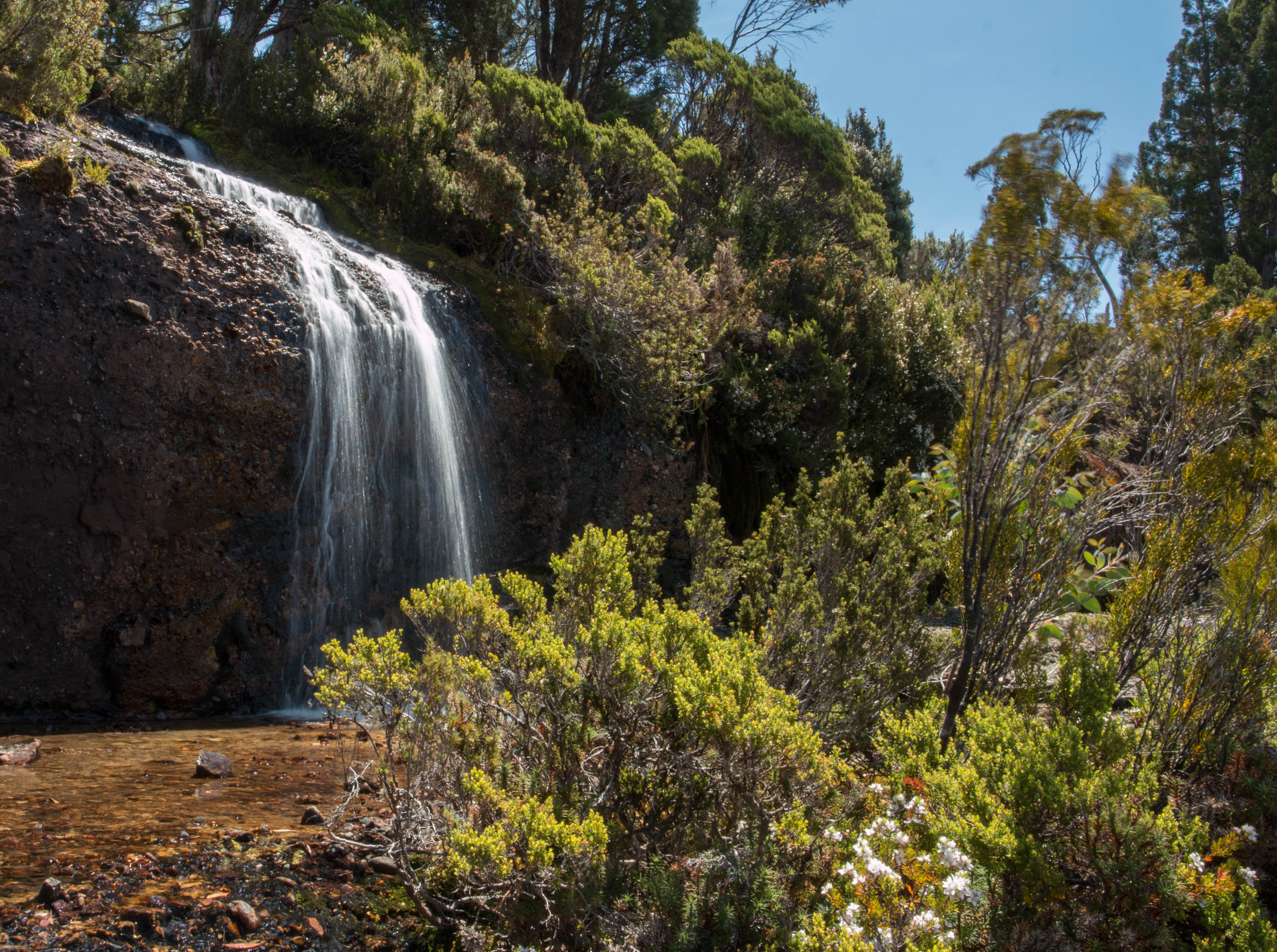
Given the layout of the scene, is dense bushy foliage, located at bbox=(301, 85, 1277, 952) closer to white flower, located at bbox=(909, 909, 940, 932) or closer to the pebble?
white flower, located at bbox=(909, 909, 940, 932)

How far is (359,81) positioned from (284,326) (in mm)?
5803

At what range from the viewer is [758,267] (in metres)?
14.9

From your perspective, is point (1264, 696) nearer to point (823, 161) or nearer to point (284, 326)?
point (284, 326)

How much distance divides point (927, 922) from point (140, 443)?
703 centimetres

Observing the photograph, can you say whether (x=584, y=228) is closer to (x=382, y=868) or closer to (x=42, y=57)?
(x=42, y=57)

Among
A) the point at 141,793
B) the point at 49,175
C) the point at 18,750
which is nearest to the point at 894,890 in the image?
the point at 141,793

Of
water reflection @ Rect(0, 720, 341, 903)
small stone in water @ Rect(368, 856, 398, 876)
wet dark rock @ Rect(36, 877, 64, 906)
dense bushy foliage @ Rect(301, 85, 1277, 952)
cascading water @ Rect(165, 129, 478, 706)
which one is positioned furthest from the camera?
cascading water @ Rect(165, 129, 478, 706)

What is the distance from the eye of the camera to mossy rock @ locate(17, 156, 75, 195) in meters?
7.12

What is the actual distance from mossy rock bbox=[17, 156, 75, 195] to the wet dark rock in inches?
243

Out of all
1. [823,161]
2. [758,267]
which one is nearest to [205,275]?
[758,267]

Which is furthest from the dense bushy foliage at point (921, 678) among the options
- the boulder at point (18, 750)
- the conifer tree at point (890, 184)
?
the conifer tree at point (890, 184)

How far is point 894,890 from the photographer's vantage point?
301cm

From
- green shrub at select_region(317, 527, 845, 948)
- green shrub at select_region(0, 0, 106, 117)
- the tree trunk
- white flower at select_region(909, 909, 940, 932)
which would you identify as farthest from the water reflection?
the tree trunk

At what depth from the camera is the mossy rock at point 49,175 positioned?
280 inches
